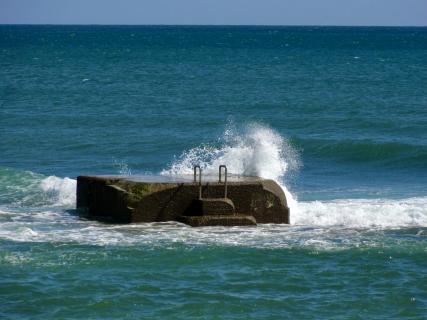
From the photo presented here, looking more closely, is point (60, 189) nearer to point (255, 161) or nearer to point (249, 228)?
point (255, 161)

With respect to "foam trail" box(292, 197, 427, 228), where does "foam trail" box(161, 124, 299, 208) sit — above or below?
above

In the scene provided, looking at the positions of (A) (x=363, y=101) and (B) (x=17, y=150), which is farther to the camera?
(A) (x=363, y=101)

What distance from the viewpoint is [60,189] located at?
879 inches

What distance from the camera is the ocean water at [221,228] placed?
14.4 meters

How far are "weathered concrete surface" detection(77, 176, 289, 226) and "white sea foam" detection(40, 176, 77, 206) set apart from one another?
2.42m

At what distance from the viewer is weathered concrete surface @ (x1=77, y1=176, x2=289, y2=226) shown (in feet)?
60.4

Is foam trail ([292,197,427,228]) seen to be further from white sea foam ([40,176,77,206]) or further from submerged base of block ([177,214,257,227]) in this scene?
white sea foam ([40,176,77,206])

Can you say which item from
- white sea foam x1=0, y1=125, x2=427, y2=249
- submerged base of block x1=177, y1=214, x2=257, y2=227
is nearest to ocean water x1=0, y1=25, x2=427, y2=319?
white sea foam x1=0, y1=125, x2=427, y2=249

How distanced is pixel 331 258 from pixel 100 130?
20146mm

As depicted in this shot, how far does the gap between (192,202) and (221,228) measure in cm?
65

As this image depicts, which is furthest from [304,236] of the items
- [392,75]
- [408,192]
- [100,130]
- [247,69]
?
[247,69]

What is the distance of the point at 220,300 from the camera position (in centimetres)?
1432

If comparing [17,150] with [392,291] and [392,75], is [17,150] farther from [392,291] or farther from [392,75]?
[392,75]

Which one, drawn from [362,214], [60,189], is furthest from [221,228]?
[60,189]
